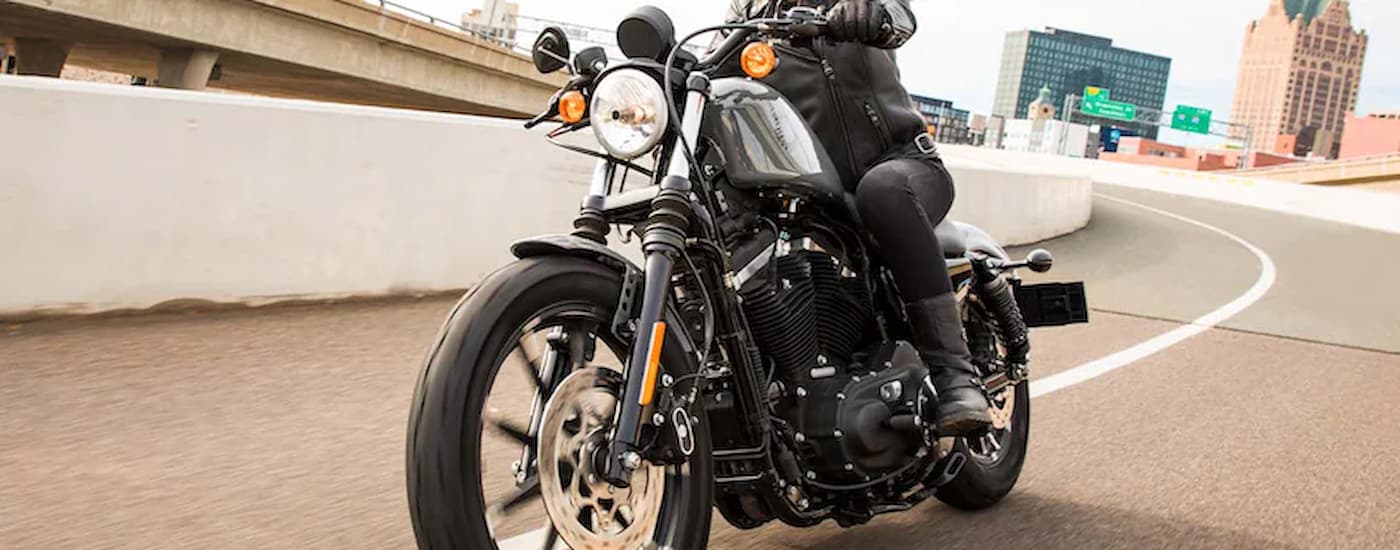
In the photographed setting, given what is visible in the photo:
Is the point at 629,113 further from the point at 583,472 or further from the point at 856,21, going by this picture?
the point at 583,472

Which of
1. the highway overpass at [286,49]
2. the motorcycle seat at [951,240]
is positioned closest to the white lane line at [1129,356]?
the motorcycle seat at [951,240]

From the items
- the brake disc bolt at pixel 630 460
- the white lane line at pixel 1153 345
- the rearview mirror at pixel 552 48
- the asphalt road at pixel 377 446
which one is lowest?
the asphalt road at pixel 377 446

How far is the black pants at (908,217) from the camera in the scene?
3621 millimetres

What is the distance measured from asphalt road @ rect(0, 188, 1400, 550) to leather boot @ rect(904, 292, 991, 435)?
1.80ft

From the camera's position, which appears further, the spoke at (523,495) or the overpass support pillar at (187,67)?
the overpass support pillar at (187,67)

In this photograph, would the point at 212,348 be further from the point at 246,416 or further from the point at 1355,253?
the point at 1355,253

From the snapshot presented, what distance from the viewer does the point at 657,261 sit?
2846 mm

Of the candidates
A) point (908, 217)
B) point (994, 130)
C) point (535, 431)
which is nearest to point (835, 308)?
point (908, 217)

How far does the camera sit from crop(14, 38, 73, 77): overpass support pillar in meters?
39.0

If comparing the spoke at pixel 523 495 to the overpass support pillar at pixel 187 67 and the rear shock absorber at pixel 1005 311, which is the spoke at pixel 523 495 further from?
the overpass support pillar at pixel 187 67

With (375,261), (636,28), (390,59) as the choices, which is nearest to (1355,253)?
(375,261)

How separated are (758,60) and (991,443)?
217 cm

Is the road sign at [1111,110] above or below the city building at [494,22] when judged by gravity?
above

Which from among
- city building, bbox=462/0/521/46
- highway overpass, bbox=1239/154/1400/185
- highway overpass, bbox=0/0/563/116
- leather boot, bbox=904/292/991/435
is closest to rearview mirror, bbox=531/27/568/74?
leather boot, bbox=904/292/991/435
